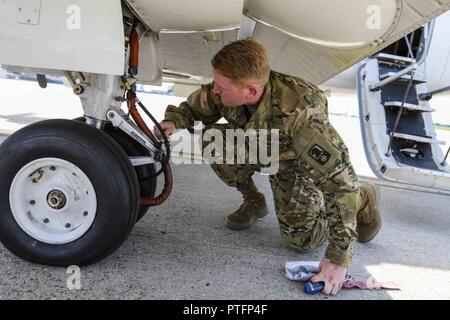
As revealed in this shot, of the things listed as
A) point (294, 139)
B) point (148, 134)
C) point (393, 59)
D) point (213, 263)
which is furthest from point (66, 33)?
point (393, 59)

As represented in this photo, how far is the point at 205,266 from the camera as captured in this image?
1.93m

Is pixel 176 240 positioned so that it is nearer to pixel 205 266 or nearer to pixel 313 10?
pixel 205 266

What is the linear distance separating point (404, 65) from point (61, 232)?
144 inches

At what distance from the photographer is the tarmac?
1647 millimetres

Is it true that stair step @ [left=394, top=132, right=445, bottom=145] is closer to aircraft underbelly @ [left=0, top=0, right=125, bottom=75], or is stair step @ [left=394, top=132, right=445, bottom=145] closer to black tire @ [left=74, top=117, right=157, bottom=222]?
black tire @ [left=74, top=117, right=157, bottom=222]

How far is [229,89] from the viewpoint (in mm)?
1774

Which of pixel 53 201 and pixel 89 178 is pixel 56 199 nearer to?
pixel 53 201

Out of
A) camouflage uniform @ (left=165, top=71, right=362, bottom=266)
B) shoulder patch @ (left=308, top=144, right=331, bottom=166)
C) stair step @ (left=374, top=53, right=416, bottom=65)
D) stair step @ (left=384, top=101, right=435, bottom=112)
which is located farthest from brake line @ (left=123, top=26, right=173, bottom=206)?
stair step @ (left=374, top=53, right=416, bottom=65)

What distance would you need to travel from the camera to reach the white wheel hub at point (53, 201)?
1.67m

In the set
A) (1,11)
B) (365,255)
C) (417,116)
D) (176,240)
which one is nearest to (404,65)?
(417,116)

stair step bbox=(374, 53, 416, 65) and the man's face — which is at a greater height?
the man's face

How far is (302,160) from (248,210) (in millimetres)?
824

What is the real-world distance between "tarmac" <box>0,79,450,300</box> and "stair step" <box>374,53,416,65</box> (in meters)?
1.65

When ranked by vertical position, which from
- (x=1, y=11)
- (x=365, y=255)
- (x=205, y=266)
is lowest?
(x=365, y=255)
